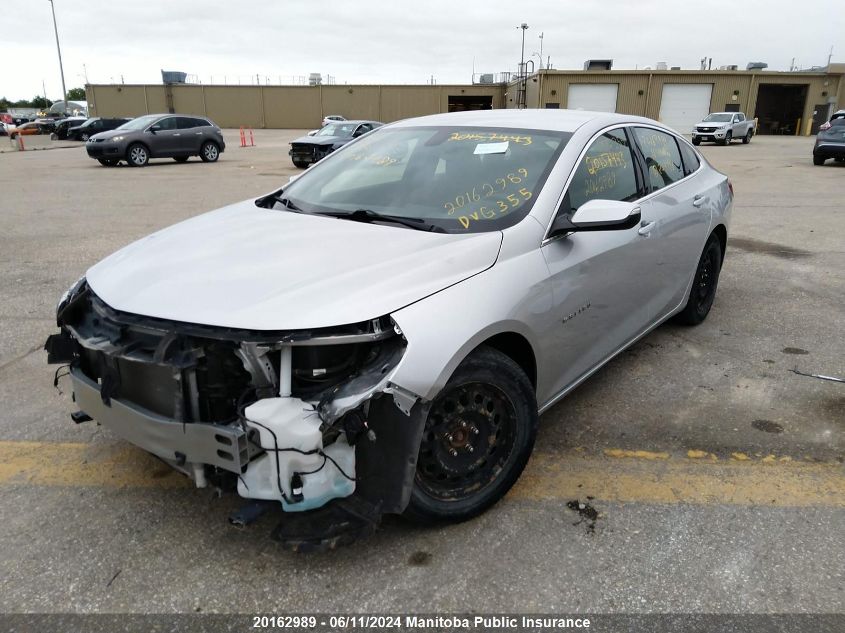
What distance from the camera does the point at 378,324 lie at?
227cm

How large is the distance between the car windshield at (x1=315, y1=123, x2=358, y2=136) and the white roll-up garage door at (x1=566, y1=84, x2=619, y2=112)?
33220 millimetres

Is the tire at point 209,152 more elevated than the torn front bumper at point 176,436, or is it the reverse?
the torn front bumper at point 176,436

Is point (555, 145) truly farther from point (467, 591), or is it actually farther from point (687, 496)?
point (467, 591)

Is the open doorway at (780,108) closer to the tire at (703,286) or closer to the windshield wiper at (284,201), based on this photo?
the tire at (703,286)

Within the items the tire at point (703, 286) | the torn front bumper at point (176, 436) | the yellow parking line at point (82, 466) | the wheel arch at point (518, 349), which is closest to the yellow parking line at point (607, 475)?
the yellow parking line at point (82, 466)

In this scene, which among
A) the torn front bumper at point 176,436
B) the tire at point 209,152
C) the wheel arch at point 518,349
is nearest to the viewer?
the torn front bumper at point 176,436

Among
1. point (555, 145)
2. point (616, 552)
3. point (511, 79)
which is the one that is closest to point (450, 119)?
point (555, 145)

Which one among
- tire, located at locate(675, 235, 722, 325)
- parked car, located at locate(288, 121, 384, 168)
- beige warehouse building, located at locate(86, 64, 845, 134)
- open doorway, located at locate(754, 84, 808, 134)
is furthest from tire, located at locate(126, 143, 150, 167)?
open doorway, located at locate(754, 84, 808, 134)

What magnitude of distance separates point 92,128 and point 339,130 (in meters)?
21.0

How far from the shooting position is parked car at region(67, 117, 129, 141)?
34128 mm

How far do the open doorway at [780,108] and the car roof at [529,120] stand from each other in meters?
57.4

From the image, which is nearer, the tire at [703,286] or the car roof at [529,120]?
the car roof at [529,120]

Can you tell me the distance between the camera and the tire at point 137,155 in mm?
20406

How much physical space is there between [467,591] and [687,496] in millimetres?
1206
